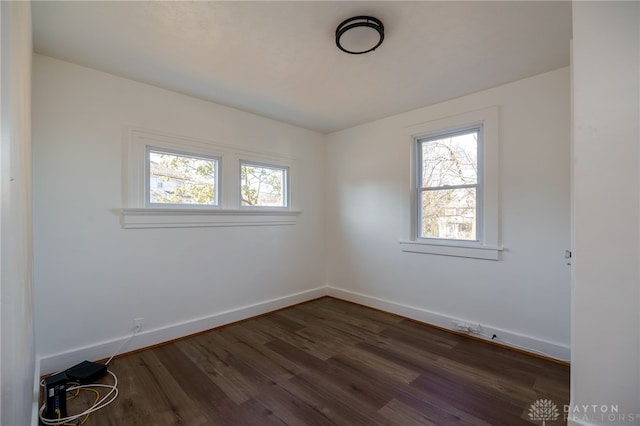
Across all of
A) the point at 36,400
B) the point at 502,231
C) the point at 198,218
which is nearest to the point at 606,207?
the point at 502,231

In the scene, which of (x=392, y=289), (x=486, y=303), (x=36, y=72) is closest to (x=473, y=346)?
(x=486, y=303)

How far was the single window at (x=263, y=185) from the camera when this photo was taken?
11.7ft

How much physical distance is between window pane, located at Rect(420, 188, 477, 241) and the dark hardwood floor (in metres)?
1.10

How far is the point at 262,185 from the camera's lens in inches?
148

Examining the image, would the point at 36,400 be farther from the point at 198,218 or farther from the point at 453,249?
the point at 453,249

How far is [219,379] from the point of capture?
2.21 metres

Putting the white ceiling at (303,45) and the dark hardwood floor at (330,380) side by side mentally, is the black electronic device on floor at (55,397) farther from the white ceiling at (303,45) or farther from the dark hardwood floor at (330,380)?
the white ceiling at (303,45)

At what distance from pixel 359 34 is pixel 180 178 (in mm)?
2241

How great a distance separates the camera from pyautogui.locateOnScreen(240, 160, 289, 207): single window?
357cm

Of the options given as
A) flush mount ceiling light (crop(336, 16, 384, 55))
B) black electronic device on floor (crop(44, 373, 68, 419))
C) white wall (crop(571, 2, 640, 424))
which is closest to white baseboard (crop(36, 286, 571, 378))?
black electronic device on floor (crop(44, 373, 68, 419))

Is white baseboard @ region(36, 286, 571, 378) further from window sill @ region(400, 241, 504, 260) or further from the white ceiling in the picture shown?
the white ceiling

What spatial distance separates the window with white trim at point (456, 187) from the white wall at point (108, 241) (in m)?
2.10

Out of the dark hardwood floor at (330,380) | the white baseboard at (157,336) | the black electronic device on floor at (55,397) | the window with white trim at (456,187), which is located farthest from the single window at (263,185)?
the black electronic device on floor at (55,397)

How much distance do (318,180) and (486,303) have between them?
8.90 feet
